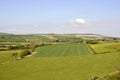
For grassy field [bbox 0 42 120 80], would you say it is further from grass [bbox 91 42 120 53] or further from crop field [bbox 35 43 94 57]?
crop field [bbox 35 43 94 57]

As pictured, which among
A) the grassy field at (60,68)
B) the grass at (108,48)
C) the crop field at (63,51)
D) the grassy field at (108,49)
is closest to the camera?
the grassy field at (60,68)

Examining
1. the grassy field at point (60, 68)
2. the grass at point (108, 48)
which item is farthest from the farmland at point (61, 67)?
the grass at point (108, 48)

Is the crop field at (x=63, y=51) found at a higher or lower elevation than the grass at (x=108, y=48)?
lower

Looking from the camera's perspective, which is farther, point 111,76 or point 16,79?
point 16,79

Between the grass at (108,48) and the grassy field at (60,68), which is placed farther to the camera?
the grass at (108,48)

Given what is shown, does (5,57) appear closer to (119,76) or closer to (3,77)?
(3,77)

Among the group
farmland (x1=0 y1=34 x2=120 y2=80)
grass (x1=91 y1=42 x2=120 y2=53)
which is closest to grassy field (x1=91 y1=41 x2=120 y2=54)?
grass (x1=91 y1=42 x2=120 y2=53)

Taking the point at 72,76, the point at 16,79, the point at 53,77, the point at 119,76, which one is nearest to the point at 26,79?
the point at 16,79

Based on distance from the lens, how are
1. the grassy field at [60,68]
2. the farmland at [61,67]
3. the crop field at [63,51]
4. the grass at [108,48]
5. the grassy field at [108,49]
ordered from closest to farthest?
1. the grassy field at [60,68]
2. the farmland at [61,67]
3. the crop field at [63,51]
4. the grassy field at [108,49]
5. the grass at [108,48]

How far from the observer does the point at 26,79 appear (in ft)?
155

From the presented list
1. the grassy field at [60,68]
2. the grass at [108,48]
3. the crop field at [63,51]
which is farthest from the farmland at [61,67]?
the crop field at [63,51]

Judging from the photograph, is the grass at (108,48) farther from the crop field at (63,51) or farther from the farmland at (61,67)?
the crop field at (63,51)

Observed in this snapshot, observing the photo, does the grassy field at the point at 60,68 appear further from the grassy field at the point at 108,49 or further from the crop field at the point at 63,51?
the crop field at the point at 63,51

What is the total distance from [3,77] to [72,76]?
51.8ft
